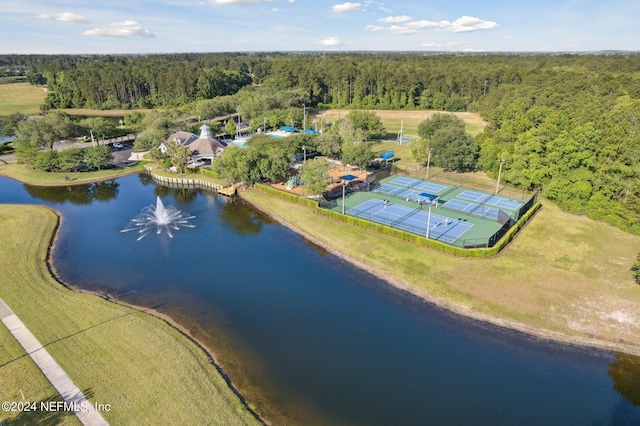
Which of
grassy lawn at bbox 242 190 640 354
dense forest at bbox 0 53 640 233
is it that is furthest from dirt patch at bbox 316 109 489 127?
grassy lawn at bbox 242 190 640 354

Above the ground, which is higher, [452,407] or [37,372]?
[37,372]

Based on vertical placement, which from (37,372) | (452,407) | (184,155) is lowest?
(452,407)

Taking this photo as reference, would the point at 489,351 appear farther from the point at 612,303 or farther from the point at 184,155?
the point at 184,155

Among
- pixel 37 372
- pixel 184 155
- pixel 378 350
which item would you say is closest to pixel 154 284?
pixel 37 372

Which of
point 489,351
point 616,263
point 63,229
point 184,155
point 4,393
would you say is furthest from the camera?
point 184,155

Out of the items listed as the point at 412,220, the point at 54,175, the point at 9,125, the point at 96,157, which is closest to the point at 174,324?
the point at 412,220

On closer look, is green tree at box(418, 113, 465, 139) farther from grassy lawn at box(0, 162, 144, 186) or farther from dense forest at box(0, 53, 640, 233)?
grassy lawn at box(0, 162, 144, 186)

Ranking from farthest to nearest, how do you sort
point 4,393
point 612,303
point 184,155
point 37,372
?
point 184,155, point 612,303, point 37,372, point 4,393
